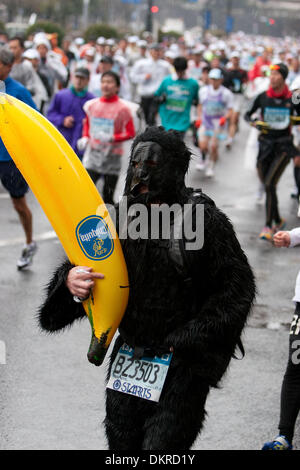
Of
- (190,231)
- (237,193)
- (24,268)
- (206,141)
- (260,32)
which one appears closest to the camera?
(190,231)

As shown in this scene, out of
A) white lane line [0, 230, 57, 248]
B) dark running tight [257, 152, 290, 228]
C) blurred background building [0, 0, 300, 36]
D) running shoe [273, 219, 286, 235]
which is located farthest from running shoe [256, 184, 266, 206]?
blurred background building [0, 0, 300, 36]

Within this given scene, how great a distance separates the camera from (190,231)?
3.53m

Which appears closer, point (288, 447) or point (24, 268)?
point (288, 447)

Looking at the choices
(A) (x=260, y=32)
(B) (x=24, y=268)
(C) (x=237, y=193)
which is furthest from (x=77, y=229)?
(A) (x=260, y=32)

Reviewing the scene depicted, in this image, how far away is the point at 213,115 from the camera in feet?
49.2

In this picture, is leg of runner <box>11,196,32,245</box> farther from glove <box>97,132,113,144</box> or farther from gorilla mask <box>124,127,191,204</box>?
gorilla mask <box>124,127,191,204</box>

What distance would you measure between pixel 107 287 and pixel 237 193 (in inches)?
396

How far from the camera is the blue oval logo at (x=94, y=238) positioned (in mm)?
3604

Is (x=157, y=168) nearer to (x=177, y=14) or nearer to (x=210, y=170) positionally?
(x=210, y=170)

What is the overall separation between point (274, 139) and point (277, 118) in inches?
10.1

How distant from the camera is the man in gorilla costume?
3.55m

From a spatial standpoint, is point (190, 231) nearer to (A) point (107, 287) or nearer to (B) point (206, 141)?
(A) point (107, 287)

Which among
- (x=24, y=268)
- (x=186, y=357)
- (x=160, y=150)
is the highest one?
(x=160, y=150)

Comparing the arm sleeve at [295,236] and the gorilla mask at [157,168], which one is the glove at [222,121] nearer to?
the arm sleeve at [295,236]
